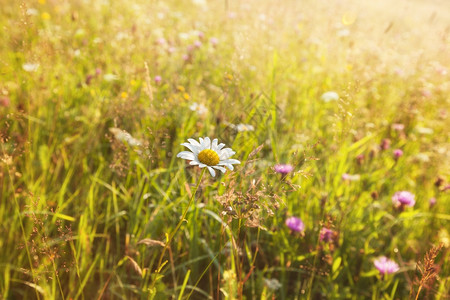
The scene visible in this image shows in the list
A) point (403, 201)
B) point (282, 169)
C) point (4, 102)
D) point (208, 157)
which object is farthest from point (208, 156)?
point (4, 102)

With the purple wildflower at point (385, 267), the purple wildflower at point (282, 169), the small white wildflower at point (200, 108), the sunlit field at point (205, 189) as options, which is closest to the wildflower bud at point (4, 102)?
the sunlit field at point (205, 189)

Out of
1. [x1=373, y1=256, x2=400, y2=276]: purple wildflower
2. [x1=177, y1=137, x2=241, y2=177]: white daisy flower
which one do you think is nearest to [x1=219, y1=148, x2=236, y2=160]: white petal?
[x1=177, y1=137, x2=241, y2=177]: white daisy flower

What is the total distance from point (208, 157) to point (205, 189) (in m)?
0.57

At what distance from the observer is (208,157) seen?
2.74ft

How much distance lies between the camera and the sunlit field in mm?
1079

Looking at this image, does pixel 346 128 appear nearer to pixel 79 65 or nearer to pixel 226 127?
pixel 226 127

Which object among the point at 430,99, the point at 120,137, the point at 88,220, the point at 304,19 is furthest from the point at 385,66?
the point at 88,220

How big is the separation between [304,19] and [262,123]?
3156 millimetres

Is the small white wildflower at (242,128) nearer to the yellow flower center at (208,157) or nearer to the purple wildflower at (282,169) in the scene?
the purple wildflower at (282,169)

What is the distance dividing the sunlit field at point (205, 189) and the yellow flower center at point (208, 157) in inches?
0.7

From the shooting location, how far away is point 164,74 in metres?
2.21

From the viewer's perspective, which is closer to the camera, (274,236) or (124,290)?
(124,290)

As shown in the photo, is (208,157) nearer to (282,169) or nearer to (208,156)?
(208,156)

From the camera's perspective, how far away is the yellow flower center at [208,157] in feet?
2.73
